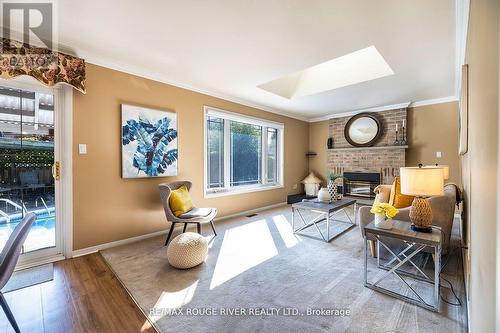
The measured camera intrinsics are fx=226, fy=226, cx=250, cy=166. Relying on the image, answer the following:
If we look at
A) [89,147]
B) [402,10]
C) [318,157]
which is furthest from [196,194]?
[318,157]

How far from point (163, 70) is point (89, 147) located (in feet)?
4.83

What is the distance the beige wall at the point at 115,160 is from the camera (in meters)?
2.83

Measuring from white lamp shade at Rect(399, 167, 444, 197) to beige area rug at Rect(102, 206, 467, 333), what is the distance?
0.88 m

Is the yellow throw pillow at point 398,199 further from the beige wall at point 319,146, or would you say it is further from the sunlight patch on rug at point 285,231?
the beige wall at point 319,146

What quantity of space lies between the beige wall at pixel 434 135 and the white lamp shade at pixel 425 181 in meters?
3.89

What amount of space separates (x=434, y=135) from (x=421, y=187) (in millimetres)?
4076

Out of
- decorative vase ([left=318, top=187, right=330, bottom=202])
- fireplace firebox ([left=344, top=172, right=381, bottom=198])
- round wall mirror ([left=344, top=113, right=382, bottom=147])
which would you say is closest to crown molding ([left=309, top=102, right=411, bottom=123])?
round wall mirror ([left=344, top=113, right=382, bottom=147])

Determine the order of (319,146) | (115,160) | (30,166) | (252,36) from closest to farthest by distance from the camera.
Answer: (252,36), (30,166), (115,160), (319,146)

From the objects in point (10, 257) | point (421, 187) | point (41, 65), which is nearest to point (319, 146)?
point (421, 187)

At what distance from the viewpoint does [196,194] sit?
4.01 metres

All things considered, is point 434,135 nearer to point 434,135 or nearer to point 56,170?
point 434,135

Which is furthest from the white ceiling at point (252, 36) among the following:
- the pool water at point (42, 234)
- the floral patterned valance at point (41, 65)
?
the pool water at point (42, 234)

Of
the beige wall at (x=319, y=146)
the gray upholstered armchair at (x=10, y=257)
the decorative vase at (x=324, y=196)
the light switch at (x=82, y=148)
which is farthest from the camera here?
the beige wall at (x=319, y=146)

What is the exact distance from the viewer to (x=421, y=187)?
6.09ft
